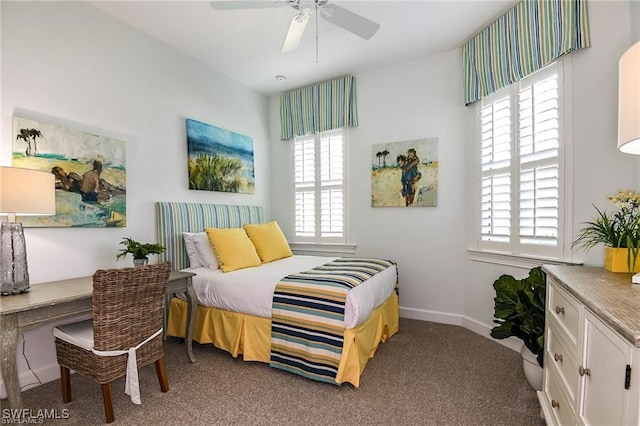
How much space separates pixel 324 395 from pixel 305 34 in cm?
313

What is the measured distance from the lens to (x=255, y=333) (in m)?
2.59

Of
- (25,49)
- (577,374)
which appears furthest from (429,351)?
(25,49)

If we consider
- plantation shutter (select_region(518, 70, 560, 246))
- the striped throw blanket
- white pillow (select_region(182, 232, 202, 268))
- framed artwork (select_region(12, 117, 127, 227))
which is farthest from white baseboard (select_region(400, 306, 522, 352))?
framed artwork (select_region(12, 117, 127, 227))

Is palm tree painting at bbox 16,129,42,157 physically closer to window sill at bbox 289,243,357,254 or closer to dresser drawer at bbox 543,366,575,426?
window sill at bbox 289,243,357,254

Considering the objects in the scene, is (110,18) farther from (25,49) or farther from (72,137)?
(72,137)

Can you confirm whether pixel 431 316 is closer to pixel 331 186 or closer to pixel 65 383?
pixel 331 186

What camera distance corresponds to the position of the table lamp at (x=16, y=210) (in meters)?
1.84

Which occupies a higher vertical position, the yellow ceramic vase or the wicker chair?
the yellow ceramic vase

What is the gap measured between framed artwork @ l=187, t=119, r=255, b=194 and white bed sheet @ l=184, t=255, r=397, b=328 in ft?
3.63

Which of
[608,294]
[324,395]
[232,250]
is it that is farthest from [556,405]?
[232,250]

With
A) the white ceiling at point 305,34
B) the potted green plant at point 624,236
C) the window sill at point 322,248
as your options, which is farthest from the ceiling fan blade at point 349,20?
the window sill at point 322,248

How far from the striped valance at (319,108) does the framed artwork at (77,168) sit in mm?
2242

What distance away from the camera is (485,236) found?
3162mm

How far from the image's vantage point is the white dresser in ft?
3.01
